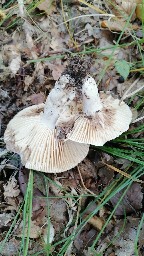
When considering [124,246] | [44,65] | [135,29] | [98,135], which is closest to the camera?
[98,135]

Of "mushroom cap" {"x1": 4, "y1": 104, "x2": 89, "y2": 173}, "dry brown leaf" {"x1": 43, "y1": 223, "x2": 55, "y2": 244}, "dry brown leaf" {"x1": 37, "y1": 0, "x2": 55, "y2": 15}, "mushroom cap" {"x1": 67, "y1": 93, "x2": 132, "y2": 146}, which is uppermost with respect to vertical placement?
"dry brown leaf" {"x1": 37, "y1": 0, "x2": 55, "y2": 15}

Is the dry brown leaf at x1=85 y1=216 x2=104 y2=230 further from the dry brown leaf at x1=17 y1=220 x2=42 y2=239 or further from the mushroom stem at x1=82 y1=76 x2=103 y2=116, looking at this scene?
the mushroom stem at x1=82 y1=76 x2=103 y2=116

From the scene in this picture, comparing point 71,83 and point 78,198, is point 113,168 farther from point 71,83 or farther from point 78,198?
point 71,83

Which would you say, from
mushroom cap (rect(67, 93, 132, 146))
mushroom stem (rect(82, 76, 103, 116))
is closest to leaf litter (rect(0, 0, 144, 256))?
mushroom cap (rect(67, 93, 132, 146))

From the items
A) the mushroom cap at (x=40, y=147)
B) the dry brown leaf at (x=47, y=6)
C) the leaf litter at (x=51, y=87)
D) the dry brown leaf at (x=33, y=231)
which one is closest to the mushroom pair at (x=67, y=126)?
the mushroom cap at (x=40, y=147)

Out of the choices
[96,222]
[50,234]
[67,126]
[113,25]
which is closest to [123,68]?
[113,25]

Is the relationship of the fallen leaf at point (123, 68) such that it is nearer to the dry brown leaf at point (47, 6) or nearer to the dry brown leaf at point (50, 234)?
the dry brown leaf at point (47, 6)

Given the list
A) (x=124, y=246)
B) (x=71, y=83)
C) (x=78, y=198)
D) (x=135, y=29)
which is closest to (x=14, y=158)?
(x=78, y=198)
